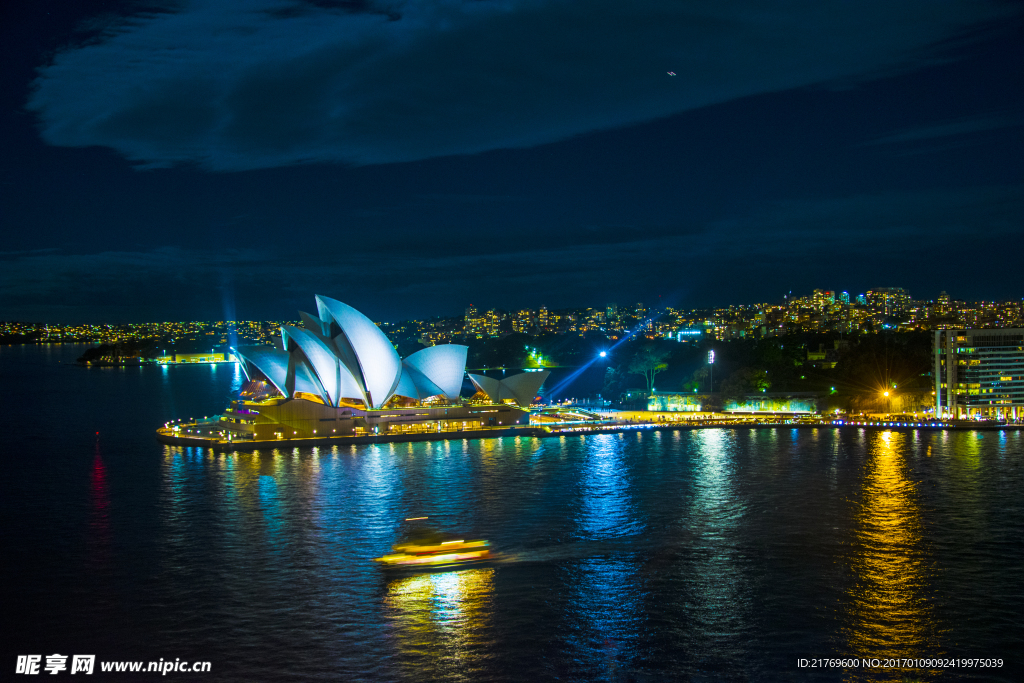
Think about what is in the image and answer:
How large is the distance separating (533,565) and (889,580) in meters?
6.91

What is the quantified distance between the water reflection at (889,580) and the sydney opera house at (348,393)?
710 inches

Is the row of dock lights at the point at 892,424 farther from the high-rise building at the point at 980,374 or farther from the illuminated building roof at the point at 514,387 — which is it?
the illuminated building roof at the point at 514,387

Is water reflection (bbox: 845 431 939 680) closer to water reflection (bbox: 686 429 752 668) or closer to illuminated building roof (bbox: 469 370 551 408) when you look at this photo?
water reflection (bbox: 686 429 752 668)

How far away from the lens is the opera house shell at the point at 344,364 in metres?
34.0

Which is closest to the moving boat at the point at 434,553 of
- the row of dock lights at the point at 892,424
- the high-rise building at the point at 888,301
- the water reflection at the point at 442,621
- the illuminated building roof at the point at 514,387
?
the water reflection at the point at 442,621

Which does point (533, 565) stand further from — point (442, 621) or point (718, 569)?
point (718, 569)

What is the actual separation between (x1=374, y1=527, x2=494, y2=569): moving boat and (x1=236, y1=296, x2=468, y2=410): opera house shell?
1717 cm

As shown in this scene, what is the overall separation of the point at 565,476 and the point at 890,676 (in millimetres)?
14962

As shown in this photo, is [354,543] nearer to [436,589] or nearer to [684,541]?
[436,589]

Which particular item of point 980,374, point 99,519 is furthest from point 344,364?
point 980,374

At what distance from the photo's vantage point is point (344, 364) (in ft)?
113

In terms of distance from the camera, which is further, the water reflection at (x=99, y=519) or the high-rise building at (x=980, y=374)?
the high-rise building at (x=980, y=374)

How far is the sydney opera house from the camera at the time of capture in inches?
1350

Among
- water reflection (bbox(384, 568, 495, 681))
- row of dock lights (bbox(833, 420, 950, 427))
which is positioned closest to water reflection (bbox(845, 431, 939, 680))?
water reflection (bbox(384, 568, 495, 681))
